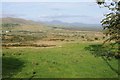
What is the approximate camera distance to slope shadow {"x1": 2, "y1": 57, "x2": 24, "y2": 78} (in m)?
21.9

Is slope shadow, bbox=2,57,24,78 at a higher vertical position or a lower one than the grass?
higher

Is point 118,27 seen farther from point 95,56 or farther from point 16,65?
point 16,65

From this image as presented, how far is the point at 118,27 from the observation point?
30719 mm

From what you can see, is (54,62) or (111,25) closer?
(54,62)

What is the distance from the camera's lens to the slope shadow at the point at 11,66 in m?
21.9

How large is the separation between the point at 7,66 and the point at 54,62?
4490 millimetres

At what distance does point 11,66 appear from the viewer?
24859mm

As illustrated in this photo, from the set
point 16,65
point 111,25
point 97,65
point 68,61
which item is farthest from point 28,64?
point 111,25

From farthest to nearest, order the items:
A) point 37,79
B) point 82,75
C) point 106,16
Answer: point 106,16, point 82,75, point 37,79

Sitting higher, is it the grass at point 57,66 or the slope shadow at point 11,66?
the slope shadow at point 11,66

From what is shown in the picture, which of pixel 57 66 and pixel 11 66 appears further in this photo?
pixel 57 66

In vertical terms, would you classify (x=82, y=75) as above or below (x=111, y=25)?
below

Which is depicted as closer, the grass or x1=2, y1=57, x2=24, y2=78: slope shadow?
x1=2, y1=57, x2=24, y2=78: slope shadow

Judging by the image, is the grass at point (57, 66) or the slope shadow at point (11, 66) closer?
the slope shadow at point (11, 66)
